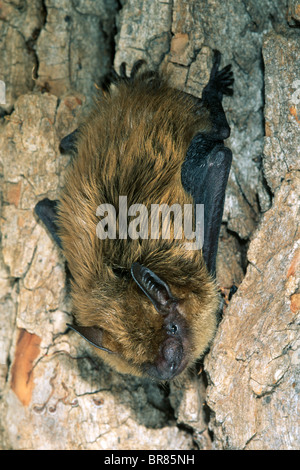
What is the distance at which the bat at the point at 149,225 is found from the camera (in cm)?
287

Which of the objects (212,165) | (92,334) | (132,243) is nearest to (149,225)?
(132,243)

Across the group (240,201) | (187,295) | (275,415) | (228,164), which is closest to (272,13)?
(228,164)

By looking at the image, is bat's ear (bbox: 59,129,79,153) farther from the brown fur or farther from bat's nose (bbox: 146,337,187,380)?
bat's nose (bbox: 146,337,187,380)

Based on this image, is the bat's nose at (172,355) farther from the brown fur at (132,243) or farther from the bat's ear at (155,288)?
the bat's ear at (155,288)

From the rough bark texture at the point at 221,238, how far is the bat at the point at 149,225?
0.20 meters

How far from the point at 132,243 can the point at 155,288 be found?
34 centimetres

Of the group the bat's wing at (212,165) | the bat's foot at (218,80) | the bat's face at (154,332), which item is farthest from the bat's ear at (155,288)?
the bat's foot at (218,80)

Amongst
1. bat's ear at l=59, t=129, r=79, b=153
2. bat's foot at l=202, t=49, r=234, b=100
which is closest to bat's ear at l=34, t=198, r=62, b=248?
bat's ear at l=59, t=129, r=79, b=153

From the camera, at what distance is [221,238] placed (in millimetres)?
3234

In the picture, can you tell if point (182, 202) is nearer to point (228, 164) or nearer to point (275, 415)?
point (228, 164)

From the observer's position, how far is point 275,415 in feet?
9.55

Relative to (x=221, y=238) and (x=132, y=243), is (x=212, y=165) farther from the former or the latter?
(x=132, y=243)

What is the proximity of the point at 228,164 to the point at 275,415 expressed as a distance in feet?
5.11

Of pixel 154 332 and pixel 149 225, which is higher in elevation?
pixel 149 225
